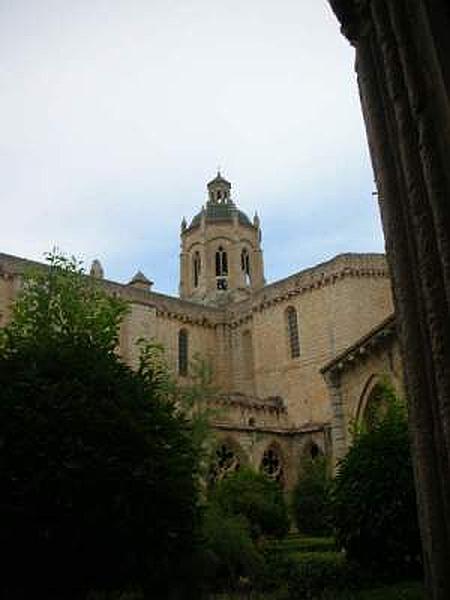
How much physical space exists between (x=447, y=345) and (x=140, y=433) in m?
4.80

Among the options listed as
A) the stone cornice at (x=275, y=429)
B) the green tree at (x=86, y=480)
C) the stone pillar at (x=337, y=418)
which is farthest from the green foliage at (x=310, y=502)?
the green tree at (x=86, y=480)

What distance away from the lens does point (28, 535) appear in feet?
18.2

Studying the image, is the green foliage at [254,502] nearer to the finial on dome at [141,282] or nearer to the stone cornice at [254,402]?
the stone cornice at [254,402]

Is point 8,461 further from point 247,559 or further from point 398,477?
point 247,559

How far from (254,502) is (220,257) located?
Answer: 2941 cm

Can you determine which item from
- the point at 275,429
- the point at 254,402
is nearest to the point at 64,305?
the point at 275,429

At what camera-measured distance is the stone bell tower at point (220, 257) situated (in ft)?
145

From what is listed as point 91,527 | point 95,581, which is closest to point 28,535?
point 91,527

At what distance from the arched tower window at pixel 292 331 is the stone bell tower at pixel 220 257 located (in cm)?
893

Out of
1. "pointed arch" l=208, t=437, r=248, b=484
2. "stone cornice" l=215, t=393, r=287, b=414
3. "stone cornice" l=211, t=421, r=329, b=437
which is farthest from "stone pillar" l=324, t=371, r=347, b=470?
"stone cornice" l=215, t=393, r=287, b=414

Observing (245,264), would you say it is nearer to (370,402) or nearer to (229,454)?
(229,454)

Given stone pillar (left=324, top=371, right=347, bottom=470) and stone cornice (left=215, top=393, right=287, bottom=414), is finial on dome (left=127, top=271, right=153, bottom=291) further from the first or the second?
stone pillar (left=324, top=371, right=347, bottom=470)

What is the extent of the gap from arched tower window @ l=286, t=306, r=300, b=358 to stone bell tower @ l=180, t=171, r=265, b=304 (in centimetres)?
893

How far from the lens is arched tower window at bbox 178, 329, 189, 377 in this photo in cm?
3512
